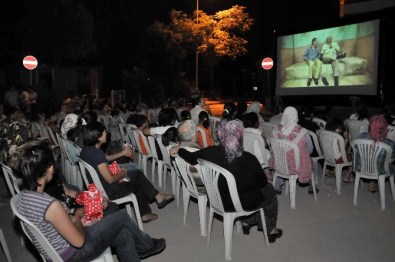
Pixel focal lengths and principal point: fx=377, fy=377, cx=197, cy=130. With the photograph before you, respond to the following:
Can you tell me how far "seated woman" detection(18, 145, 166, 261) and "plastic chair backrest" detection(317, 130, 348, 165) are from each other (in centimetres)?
359

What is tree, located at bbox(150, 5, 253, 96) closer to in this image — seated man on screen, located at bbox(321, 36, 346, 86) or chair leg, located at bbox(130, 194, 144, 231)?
seated man on screen, located at bbox(321, 36, 346, 86)

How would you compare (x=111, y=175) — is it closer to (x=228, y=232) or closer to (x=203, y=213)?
(x=203, y=213)

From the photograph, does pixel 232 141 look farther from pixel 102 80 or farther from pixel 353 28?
pixel 102 80

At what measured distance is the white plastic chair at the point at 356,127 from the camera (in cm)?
657

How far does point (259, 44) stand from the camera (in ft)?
108

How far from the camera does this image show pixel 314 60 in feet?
47.2

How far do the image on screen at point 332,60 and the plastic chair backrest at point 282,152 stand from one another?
873cm

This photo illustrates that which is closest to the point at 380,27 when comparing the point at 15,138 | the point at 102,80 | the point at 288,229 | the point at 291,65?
the point at 291,65

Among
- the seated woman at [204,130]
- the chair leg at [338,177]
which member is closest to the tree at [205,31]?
the seated woman at [204,130]

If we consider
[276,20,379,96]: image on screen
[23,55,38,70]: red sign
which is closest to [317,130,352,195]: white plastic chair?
[276,20,379,96]: image on screen

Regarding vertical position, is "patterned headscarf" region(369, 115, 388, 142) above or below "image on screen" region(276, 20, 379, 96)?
below

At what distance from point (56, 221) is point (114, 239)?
0.81 meters

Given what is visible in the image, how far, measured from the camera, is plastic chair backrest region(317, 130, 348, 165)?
556cm

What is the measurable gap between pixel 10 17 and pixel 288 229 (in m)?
23.1
